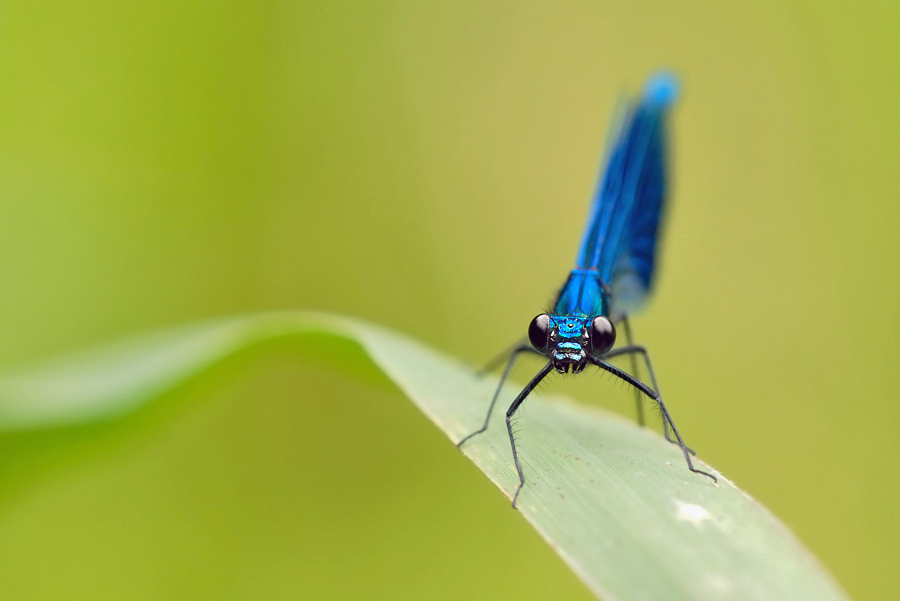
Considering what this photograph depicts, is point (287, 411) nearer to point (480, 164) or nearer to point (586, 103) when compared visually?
point (480, 164)

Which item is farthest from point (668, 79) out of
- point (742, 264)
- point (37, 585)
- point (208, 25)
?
point (37, 585)

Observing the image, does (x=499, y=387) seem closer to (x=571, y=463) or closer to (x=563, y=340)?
(x=563, y=340)

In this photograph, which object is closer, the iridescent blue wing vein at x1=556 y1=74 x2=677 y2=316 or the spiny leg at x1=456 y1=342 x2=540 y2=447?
the spiny leg at x1=456 y1=342 x2=540 y2=447

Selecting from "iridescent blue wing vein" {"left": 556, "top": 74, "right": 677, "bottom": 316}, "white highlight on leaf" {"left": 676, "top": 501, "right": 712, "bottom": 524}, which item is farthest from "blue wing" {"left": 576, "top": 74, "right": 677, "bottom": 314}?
"white highlight on leaf" {"left": 676, "top": 501, "right": 712, "bottom": 524}

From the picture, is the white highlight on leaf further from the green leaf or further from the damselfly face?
the damselfly face

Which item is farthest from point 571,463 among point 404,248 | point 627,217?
point 404,248

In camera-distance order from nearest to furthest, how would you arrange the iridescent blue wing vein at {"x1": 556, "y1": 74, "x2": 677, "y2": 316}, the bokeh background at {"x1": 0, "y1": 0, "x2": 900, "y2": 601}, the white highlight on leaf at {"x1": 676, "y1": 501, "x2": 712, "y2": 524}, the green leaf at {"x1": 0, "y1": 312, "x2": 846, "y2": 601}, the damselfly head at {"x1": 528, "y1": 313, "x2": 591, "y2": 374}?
1. the green leaf at {"x1": 0, "y1": 312, "x2": 846, "y2": 601}
2. the white highlight on leaf at {"x1": 676, "y1": 501, "x2": 712, "y2": 524}
3. the damselfly head at {"x1": 528, "y1": 313, "x2": 591, "y2": 374}
4. the iridescent blue wing vein at {"x1": 556, "y1": 74, "x2": 677, "y2": 316}
5. the bokeh background at {"x1": 0, "y1": 0, "x2": 900, "y2": 601}

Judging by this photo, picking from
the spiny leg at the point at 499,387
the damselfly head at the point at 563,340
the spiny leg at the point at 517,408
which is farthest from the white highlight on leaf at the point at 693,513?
the damselfly head at the point at 563,340

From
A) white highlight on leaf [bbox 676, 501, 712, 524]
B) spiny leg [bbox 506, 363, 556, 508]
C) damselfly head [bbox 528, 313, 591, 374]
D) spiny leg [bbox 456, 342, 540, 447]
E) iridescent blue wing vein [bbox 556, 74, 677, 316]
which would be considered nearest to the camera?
white highlight on leaf [bbox 676, 501, 712, 524]

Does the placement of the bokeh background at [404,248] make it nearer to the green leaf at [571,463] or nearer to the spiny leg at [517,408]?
the green leaf at [571,463]
